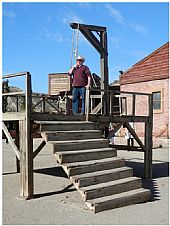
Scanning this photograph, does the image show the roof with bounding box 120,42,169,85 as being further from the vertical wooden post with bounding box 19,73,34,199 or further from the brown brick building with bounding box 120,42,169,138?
the vertical wooden post with bounding box 19,73,34,199

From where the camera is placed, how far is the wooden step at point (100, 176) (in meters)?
7.00

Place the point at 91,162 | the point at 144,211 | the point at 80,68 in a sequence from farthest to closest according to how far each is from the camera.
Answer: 1. the point at 80,68
2. the point at 91,162
3. the point at 144,211

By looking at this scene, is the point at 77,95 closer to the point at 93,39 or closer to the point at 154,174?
the point at 93,39

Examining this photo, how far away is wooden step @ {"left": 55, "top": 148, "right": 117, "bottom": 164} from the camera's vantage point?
7389 mm

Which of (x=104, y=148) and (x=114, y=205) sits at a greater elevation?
A: (x=104, y=148)

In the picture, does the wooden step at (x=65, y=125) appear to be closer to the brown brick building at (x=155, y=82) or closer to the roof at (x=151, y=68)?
the brown brick building at (x=155, y=82)

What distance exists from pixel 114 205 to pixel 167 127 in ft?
53.0

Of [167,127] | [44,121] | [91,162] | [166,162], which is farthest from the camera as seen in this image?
[167,127]

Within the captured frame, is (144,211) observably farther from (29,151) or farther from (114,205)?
(29,151)

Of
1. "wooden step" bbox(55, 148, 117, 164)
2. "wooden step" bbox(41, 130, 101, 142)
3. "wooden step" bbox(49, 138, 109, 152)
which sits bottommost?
"wooden step" bbox(55, 148, 117, 164)

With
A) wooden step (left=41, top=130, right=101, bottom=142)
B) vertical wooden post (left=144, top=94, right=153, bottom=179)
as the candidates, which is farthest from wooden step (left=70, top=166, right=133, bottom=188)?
vertical wooden post (left=144, top=94, right=153, bottom=179)

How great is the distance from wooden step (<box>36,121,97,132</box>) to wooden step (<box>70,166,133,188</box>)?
54.9 inches

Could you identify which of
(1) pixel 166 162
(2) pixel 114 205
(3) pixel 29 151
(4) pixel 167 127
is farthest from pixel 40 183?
(4) pixel 167 127

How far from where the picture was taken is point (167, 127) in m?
22.4
